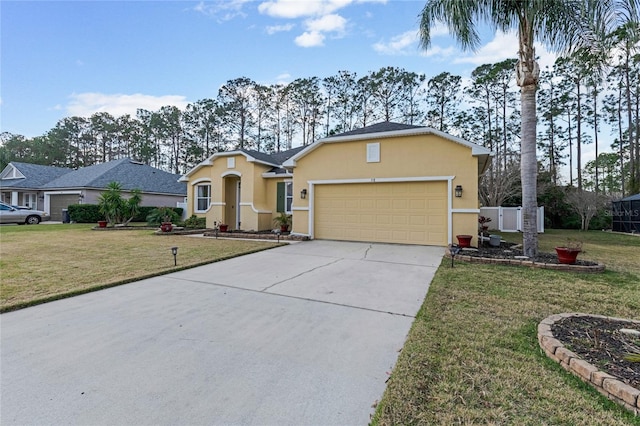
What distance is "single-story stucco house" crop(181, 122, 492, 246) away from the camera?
934 centimetres

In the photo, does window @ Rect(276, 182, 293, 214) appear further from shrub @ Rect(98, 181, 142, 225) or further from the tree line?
the tree line

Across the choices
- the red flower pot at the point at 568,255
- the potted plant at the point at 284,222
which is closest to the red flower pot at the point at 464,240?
the red flower pot at the point at 568,255

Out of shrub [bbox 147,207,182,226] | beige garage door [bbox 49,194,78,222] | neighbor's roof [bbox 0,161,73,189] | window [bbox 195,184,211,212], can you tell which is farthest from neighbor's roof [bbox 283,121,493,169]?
neighbor's roof [bbox 0,161,73,189]

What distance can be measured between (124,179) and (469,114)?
29.4 metres

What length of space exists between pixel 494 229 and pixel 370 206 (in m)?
9.78

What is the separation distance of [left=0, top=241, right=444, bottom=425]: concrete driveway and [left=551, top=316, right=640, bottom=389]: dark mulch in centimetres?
151

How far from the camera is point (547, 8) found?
6.85m

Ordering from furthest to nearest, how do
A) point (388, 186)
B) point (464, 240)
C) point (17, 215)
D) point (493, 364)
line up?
point (17, 215) < point (388, 186) < point (464, 240) < point (493, 364)

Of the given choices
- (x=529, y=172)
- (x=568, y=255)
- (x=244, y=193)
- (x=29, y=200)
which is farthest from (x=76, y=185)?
(x=568, y=255)

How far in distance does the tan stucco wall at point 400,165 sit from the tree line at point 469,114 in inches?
481

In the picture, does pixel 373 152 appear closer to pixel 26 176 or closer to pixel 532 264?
pixel 532 264

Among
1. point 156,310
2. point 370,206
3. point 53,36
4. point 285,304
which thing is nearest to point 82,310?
point 156,310

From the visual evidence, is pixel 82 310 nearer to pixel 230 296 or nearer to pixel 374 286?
pixel 230 296

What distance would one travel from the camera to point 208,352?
2.80m
